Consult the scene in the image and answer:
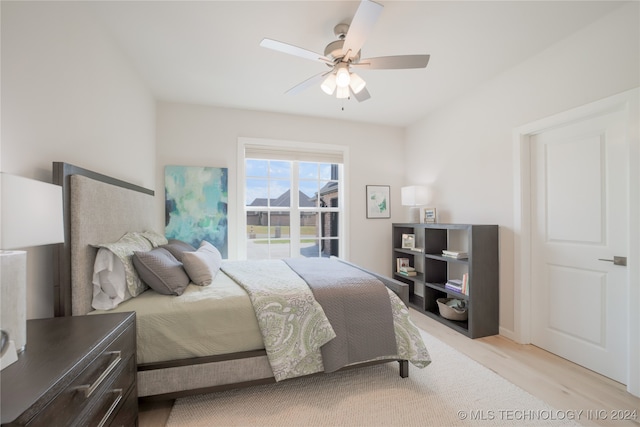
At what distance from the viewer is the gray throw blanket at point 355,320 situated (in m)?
1.77

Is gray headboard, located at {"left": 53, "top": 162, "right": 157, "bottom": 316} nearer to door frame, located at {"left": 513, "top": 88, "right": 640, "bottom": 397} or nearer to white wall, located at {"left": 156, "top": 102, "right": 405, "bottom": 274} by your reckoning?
white wall, located at {"left": 156, "top": 102, "right": 405, "bottom": 274}

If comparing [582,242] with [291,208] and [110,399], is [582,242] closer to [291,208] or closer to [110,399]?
[291,208]

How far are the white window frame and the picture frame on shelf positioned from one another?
1.25 ft

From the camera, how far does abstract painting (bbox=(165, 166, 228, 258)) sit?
3.33 m

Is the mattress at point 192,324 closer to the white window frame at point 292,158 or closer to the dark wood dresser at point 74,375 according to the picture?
the dark wood dresser at point 74,375

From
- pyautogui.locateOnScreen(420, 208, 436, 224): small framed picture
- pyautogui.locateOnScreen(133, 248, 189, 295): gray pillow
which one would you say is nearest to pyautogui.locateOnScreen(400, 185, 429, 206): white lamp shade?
pyautogui.locateOnScreen(420, 208, 436, 224): small framed picture

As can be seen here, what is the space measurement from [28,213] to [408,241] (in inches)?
146

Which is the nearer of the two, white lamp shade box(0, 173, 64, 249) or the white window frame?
white lamp shade box(0, 173, 64, 249)

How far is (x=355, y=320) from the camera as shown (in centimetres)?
184

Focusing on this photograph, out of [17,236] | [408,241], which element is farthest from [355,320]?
[408,241]

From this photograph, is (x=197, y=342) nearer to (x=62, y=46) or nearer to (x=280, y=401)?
(x=280, y=401)

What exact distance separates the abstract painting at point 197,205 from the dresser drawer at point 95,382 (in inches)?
82.9

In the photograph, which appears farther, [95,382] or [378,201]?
[378,201]

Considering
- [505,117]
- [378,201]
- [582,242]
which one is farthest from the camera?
[378,201]
